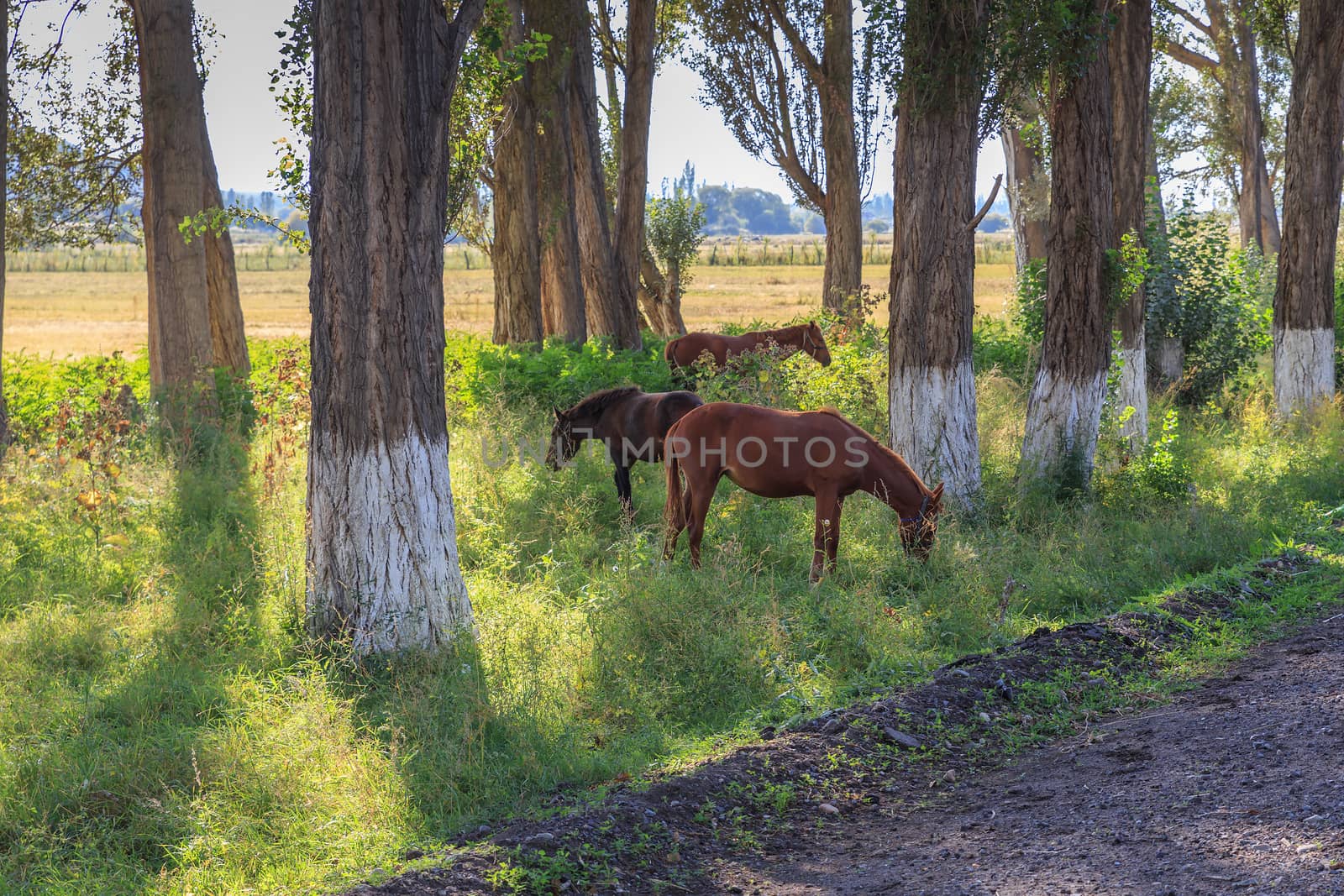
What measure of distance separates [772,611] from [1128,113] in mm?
9406

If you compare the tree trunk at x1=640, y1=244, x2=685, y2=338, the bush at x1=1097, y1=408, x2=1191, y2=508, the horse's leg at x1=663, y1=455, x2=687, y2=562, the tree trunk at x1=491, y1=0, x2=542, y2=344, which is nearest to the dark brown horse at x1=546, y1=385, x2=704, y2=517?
the horse's leg at x1=663, y1=455, x2=687, y2=562

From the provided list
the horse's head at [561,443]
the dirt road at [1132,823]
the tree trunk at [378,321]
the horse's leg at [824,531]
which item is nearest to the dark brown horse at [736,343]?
the horse's head at [561,443]

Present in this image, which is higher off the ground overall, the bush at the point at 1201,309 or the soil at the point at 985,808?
the bush at the point at 1201,309

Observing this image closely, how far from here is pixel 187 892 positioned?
4582mm

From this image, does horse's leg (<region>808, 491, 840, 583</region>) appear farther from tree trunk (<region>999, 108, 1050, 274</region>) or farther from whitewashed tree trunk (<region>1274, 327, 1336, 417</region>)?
tree trunk (<region>999, 108, 1050, 274</region>)

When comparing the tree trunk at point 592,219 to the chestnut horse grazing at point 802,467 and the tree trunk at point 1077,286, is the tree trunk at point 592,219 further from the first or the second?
the chestnut horse grazing at point 802,467

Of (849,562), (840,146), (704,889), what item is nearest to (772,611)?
(849,562)

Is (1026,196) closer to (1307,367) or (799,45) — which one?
(799,45)

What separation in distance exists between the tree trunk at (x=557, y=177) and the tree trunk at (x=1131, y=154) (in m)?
8.13

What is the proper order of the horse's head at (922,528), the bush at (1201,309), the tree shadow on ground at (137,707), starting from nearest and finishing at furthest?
the tree shadow on ground at (137,707) < the horse's head at (922,528) < the bush at (1201,309)

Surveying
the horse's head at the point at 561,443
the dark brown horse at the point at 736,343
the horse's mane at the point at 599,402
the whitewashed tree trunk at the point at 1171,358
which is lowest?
the horse's head at the point at 561,443

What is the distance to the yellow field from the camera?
1777 inches

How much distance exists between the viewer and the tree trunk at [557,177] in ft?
58.9

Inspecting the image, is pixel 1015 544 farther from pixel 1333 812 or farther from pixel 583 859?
pixel 583 859
